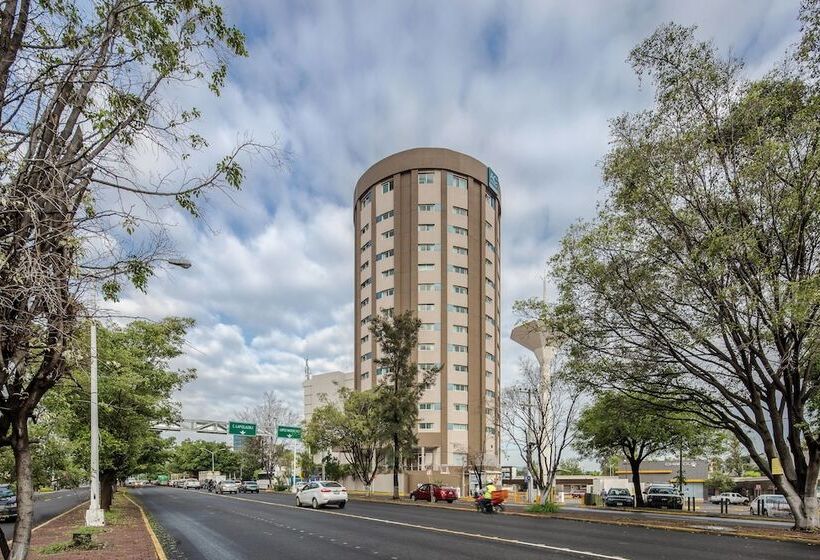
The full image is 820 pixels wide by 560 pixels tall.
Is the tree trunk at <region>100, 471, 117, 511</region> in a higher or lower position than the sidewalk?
lower

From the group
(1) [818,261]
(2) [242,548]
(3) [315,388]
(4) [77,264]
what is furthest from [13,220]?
(3) [315,388]

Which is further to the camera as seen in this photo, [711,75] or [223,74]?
[711,75]

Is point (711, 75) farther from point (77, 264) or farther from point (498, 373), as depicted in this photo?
point (498, 373)

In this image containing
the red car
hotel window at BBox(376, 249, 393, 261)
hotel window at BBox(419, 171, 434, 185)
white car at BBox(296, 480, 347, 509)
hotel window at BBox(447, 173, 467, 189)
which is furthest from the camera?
hotel window at BBox(447, 173, 467, 189)

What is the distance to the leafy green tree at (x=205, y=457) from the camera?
372 feet

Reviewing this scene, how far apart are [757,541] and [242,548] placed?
14.6 metres

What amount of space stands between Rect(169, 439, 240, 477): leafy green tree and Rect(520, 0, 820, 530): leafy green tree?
332 ft

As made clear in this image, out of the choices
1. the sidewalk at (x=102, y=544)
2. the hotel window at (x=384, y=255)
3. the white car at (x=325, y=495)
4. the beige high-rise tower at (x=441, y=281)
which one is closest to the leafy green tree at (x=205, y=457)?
the beige high-rise tower at (x=441, y=281)

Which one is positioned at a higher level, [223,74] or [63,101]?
[223,74]

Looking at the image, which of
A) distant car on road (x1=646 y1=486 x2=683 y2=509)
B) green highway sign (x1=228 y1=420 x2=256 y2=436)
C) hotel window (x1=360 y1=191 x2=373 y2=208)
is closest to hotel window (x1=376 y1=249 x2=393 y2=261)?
hotel window (x1=360 y1=191 x2=373 y2=208)

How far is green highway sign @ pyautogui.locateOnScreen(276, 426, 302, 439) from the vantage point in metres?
63.0

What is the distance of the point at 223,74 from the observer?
7.23 meters

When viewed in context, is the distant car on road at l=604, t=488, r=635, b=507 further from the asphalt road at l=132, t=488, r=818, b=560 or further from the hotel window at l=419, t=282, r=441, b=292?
the hotel window at l=419, t=282, r=441, b=292

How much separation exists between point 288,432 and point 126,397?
1546 inches
